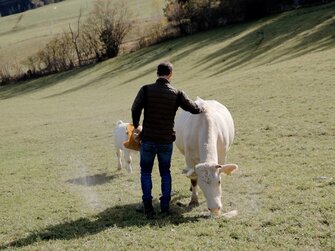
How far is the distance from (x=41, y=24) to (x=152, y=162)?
374 ft

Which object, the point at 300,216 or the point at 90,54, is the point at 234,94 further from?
the point at 90,54

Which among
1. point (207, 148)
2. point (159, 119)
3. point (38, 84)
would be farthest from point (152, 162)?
point (38, 84)

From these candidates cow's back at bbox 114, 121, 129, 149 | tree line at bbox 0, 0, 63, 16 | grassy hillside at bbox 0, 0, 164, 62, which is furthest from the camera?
tree line at bbox 0, 0, 63, 16

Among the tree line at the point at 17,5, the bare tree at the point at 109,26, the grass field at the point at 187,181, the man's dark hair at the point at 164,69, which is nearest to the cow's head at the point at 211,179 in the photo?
the grass field at the point at 187,181

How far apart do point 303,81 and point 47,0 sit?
146574mm

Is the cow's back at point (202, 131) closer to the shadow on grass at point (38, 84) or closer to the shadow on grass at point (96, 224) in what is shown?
the shadow on grass at point (96, 224)

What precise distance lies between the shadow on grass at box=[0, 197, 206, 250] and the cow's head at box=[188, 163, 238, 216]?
0.53 m

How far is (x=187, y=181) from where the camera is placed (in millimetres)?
12492

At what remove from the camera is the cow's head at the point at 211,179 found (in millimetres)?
8695

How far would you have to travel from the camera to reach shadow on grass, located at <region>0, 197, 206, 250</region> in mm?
8859

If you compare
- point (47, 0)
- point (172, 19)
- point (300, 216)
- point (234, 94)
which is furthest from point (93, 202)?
point (47, 0)

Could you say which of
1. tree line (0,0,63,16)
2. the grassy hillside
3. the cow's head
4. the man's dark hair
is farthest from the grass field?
tree line (0,0,63,16)

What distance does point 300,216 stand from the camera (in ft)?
28.4

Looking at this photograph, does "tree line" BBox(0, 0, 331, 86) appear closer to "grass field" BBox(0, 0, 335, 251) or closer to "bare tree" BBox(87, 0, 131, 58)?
"bare tree" BBox(87, 0, 131, 58)
